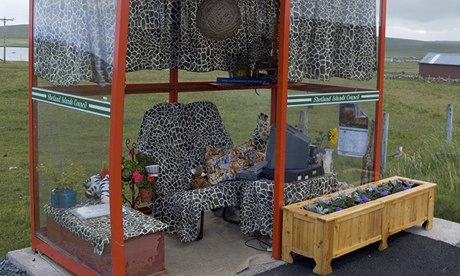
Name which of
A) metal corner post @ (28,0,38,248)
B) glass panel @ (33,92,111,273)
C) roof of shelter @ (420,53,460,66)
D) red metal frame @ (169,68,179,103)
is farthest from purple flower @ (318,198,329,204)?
roof of shelter @ (420,53,460,66)

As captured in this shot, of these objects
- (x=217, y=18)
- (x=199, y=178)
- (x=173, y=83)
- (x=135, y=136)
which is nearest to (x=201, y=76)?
(x=173, y=83)

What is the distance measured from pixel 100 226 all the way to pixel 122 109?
1.07 metres

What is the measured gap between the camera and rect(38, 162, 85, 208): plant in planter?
174 inches

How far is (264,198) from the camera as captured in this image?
4973 mm

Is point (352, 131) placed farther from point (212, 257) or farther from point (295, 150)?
point (212, 257)

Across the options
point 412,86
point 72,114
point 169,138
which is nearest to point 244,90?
point 169,138

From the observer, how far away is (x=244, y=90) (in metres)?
6.41

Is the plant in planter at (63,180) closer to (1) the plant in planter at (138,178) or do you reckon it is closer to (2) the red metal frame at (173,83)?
(1) the plant in planter at (138,178)

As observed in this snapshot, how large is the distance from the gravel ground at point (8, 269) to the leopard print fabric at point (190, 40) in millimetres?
1674

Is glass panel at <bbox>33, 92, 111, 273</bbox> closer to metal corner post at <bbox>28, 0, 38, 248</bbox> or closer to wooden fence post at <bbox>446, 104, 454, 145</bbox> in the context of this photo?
metal corner post at <bbox>28, 0, 38, 248</bbox>

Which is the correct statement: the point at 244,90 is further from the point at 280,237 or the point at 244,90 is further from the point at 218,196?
the point at 280,237

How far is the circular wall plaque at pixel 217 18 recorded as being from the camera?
219 inches

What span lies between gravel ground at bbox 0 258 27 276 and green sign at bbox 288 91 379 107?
2750mm

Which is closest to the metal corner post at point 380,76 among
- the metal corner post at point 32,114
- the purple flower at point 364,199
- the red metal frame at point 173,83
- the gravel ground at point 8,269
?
the purple flower at point 364,199
